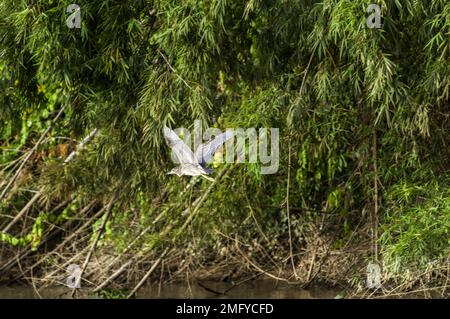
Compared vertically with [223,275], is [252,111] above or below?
above

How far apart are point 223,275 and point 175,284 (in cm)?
41

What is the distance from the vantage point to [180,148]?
202 inches

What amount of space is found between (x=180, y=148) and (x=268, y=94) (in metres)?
0.99

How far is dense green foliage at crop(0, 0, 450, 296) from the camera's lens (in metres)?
5.51

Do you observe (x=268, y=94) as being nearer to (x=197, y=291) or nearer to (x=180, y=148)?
(x=180, y=148)

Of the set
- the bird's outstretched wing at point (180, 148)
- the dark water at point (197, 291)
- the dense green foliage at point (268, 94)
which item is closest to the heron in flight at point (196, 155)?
the bird's outstretched wing at point (180, 148)

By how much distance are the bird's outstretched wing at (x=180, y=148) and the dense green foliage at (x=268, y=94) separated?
1.02 feet

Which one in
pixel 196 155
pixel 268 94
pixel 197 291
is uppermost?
pixel 268 94

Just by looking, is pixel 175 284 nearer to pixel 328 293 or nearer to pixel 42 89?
pixel 328 293

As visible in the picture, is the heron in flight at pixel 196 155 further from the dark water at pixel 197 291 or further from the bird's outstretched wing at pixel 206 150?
the dark water at pixel 197 291

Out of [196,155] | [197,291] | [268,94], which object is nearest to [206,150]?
[196,155]

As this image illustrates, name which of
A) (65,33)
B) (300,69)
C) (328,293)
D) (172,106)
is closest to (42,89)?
(65,33)

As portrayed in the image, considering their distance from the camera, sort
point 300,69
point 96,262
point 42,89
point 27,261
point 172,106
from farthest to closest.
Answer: point 27,261, point 96,262, point 42,89, point 300,69, point 172,106

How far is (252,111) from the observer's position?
5914mm
